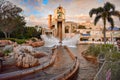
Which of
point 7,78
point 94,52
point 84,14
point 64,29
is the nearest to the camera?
point 7,78

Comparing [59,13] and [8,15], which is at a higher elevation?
[59,13]

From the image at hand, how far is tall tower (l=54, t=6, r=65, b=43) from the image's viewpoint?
106ft

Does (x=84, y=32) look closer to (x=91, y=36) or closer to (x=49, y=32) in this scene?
(x=91, y=36)

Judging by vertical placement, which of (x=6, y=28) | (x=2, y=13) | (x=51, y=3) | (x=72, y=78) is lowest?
(x=72, y=78)

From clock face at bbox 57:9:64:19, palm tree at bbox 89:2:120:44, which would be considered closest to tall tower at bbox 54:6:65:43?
clock face at bbox 57:9:64:19

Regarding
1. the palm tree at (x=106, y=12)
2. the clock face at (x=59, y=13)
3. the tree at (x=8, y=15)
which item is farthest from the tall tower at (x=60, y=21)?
the palm tree at (x=106, y=12)

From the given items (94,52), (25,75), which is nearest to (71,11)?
(94,52)

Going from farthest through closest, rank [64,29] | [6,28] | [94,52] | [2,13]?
[64,29]
[6,28]
[2,13]
[94,52]

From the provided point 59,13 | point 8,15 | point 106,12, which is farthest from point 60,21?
point 106,12

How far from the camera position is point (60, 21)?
33.5 metres

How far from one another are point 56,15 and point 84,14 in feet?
15.8

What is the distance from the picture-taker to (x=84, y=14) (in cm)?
3484

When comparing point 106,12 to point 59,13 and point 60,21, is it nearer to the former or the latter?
point 59,13

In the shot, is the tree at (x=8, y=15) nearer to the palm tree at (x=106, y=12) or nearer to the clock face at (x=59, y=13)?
the clock face at (x=59, y=13)
